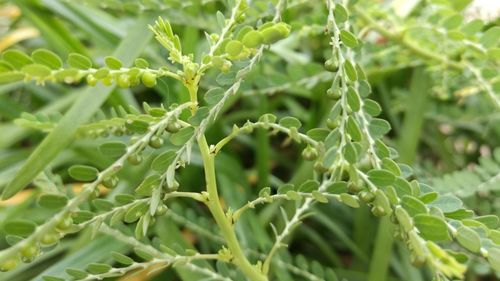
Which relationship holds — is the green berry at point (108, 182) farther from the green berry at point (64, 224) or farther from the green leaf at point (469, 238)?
the green leaf at point (469, 238)

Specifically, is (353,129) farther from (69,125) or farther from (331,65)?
(69,125)

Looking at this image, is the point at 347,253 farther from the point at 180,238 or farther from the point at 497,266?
the point at 497,266

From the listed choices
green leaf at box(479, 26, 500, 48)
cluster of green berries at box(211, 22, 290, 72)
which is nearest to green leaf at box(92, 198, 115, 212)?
cluster of green berries at box(211, 22, 290, 72)

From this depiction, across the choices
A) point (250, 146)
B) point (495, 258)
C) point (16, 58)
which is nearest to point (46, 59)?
point (16, 58)

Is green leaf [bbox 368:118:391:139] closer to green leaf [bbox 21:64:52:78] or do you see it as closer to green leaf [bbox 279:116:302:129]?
green leaf [bbox 279:116:302:129]

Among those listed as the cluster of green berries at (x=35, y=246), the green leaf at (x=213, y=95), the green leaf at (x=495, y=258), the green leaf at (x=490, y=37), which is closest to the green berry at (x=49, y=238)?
the cluster of green berries at (x=35, y=246)

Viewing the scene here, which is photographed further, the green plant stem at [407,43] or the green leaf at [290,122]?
the green plant stem at [407,43]
